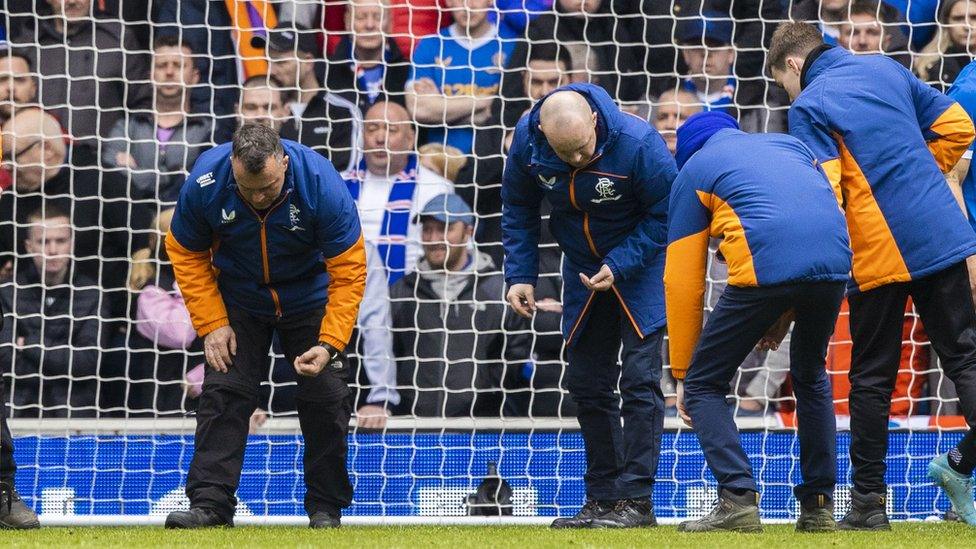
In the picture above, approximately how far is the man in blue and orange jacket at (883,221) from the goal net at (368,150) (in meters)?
1.82

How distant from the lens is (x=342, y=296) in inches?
195

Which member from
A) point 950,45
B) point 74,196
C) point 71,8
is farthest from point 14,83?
point 950,45

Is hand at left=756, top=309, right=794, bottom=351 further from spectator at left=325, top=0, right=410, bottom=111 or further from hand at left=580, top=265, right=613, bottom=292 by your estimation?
spectator at left=325, top=0, right=410, bottom=111

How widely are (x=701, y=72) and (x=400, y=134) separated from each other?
1.55 m

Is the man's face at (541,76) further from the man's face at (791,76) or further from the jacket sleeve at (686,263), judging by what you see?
the jacket sleeve at (686,263)

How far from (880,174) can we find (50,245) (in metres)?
4.16

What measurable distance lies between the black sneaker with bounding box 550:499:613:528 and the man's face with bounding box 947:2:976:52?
3224 millimetres

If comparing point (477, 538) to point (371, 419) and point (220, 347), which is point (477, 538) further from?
point (371, 419)

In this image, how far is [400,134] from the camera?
7078 mm

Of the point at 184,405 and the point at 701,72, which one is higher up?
the point at 701,72

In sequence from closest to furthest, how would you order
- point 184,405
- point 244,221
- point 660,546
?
point 660,546 → point 244,221 → point 184,405

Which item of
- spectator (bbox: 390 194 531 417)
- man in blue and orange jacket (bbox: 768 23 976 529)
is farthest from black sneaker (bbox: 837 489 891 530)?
spectator (bbox: 390 194 531 417)

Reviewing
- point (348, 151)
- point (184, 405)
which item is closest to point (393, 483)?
point (184, 405)

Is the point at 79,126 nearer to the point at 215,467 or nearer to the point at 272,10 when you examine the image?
the point at 272,10
